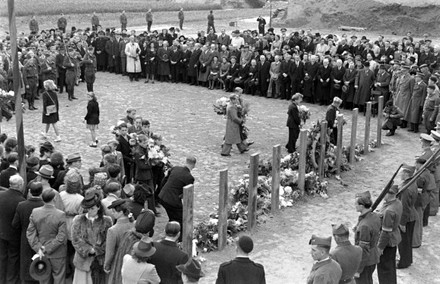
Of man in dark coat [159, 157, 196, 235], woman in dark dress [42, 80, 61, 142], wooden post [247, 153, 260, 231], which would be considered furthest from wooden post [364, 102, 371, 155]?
woman in dark dress [42, 80, 61, 142]

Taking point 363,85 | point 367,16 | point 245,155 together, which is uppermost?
point 367,16

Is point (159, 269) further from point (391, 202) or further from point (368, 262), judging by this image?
point (391, 202)

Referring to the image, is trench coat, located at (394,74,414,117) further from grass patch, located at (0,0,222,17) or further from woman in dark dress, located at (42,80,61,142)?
grass patch, located at (0,0,222,17)

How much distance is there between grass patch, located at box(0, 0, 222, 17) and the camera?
42750mm

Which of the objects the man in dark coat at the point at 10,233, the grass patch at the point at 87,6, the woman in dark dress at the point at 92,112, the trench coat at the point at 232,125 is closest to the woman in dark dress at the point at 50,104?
the woman in dark dress at the point at 92,112

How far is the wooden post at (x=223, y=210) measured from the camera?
457 inches

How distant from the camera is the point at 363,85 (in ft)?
73.5

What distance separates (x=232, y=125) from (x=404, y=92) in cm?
649

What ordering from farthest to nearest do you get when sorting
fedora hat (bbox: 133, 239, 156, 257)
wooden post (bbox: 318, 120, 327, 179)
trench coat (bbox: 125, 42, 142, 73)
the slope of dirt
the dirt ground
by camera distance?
the slope of dirt, trench coat (bbox: 125, 42, 142, 73), wooden post (bbox: 318, 120, 327, 179), the dirt ground, fedora hat (bbox: 133, 239, 156, 257)

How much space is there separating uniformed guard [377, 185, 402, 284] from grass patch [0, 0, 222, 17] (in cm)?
3490

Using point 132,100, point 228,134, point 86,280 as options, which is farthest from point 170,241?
point 132,100

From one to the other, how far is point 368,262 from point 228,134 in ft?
27.3

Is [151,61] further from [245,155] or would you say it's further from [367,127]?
[367,127]

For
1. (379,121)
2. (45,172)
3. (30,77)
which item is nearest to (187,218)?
(45,172)
